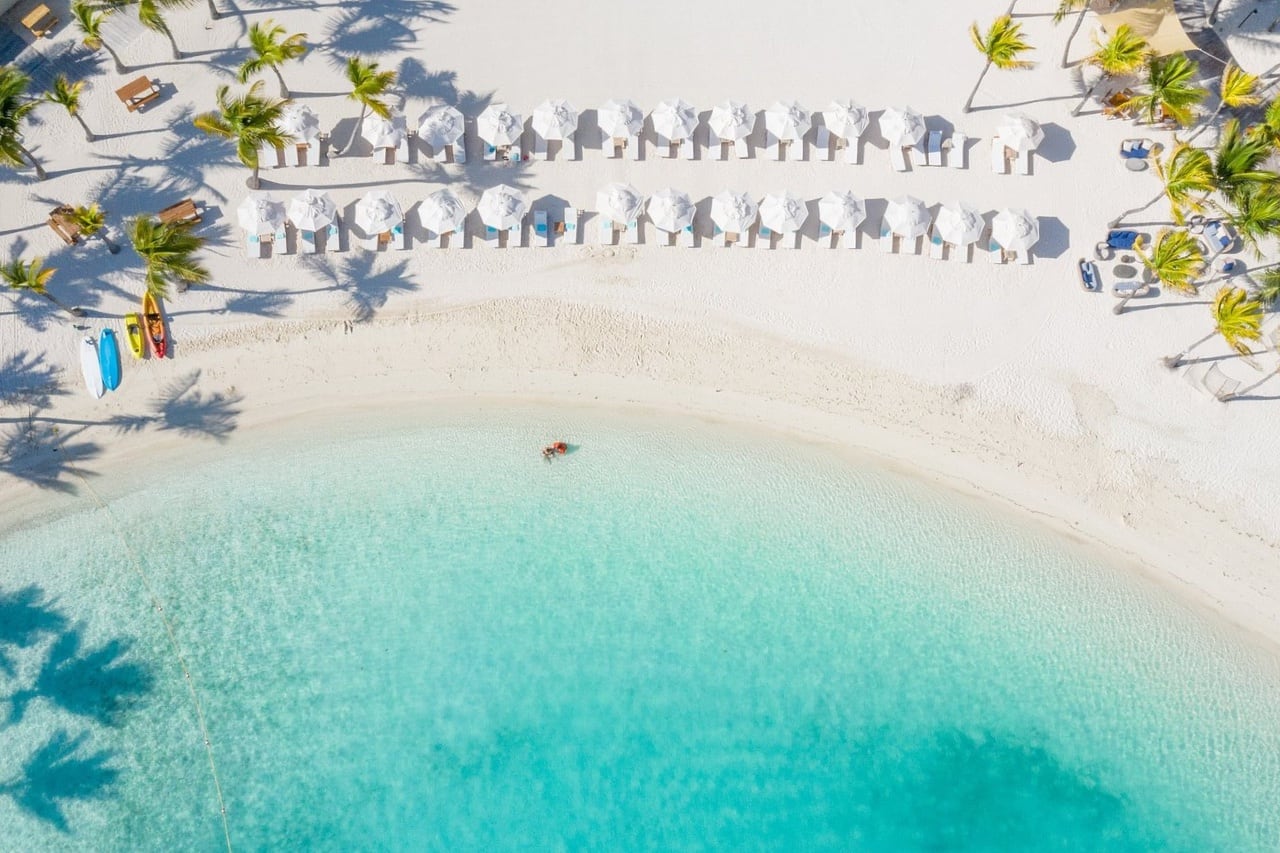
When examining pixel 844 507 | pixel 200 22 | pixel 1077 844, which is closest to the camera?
pixel 1077 844

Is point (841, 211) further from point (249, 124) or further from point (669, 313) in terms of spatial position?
point (249, 124)

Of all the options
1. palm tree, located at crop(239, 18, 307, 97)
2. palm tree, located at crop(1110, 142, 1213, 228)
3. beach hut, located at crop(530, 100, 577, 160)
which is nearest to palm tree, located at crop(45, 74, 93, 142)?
palm tree, located at crop(239, 18, 307, 97)

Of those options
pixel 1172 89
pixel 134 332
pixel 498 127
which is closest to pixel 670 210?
pixel 498 127

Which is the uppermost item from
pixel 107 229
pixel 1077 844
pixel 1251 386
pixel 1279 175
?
pixel 1279 175

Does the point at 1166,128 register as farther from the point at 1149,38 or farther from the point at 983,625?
the point at 983,625

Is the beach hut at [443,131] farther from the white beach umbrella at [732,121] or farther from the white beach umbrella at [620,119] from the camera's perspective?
the white beach umbrella at [732,121]

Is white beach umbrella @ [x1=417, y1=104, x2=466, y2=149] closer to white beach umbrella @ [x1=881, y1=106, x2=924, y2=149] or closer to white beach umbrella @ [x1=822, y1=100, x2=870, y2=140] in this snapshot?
white beach umbrella @ [x1=822, y1=100, x2=870, y2=140]

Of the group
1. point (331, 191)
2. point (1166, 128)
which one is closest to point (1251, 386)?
point (1166, 128)
